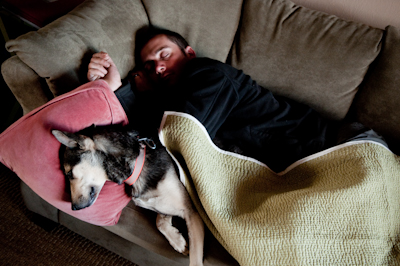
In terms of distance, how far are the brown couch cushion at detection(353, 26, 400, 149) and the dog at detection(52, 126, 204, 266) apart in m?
1.16

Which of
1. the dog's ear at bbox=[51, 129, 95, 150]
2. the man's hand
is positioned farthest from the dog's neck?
the man's hand

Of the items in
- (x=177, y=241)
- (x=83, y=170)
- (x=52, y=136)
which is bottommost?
(x=177, y=241)

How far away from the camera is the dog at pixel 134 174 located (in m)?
0.99

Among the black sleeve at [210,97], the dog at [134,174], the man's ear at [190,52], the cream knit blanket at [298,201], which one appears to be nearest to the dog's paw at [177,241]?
the dog at [134,174]

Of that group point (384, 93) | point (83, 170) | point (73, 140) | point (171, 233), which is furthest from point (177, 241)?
point (384, 93)

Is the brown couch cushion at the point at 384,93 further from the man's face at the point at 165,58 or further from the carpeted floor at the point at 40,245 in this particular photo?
the carpeted floor at the point at 40,245

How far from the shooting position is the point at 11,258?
4.96 feet

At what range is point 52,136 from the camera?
98cm

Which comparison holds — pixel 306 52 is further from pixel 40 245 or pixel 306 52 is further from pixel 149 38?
pixel 40 245

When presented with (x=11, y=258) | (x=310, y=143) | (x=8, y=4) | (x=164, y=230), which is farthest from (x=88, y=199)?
(x=8, y=4)

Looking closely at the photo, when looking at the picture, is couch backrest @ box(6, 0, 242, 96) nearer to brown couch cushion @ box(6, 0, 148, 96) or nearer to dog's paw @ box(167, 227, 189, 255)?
brown couch cushion @ box(6, 0, 148, 96)

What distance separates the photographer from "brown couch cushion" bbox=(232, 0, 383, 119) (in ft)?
4.69

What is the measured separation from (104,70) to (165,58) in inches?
15.2

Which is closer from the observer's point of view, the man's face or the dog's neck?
the dog's neck
